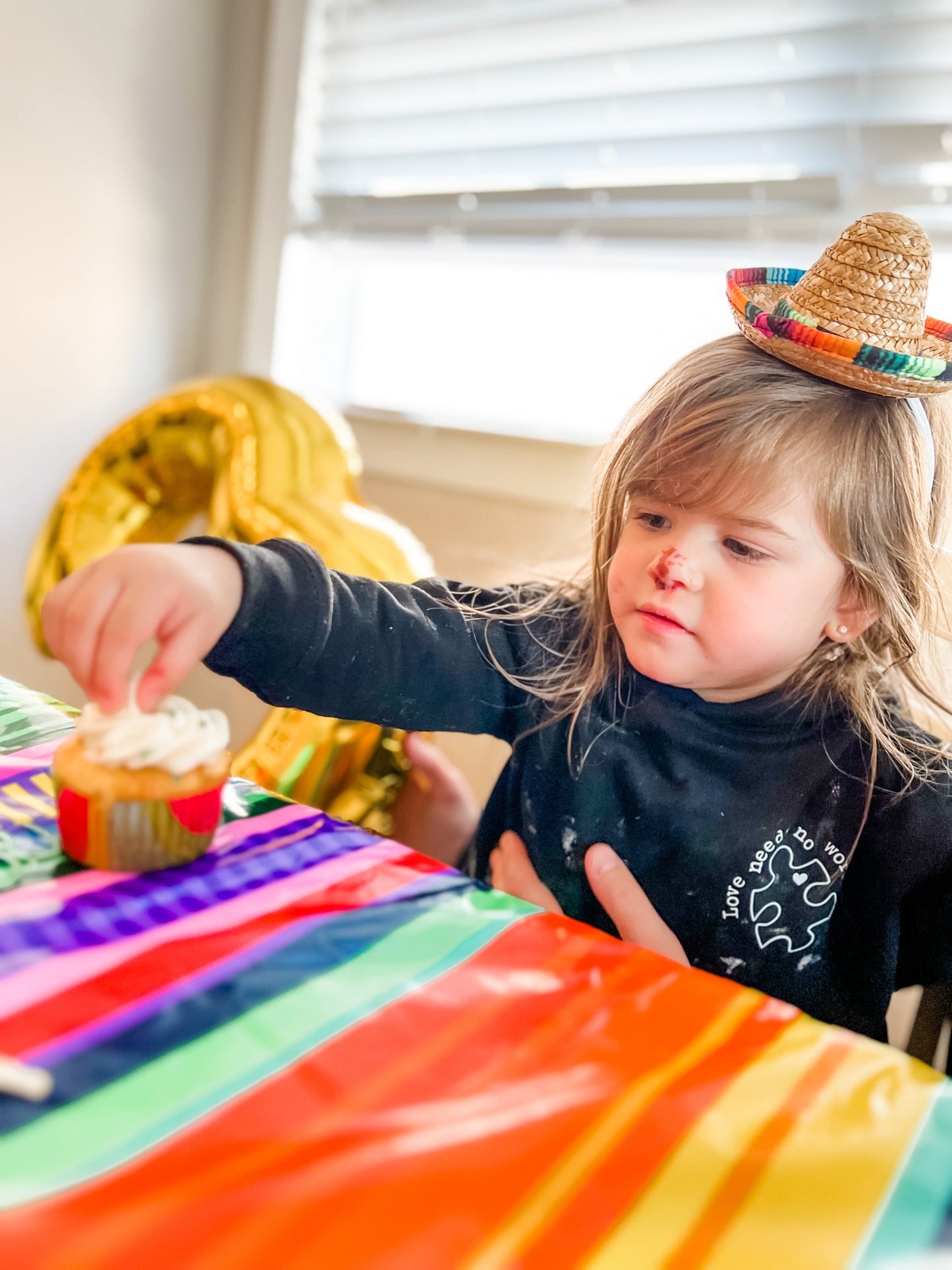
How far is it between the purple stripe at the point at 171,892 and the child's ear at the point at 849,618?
43 centimetres

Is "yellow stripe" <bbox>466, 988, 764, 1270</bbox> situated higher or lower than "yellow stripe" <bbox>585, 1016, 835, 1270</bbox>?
higher

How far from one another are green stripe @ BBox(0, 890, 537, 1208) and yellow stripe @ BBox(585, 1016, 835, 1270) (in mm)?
118

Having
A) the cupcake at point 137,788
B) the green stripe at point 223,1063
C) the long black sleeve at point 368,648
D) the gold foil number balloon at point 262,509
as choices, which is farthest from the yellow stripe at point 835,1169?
the gold foil number balloon at point 262,509

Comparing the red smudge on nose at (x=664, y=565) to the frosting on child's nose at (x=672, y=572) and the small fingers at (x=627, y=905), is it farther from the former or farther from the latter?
the small fingers at (x=627, y=905)

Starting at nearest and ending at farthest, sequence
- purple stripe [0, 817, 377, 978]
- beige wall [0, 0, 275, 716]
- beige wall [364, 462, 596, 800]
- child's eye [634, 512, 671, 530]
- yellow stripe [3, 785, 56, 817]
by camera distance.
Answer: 1. purple stripe [0, 817, 377, 978]
2. yellow stripe [3, 785, 56, 817]
3. child's eye [634, 512, 671, 530]
4. beige wall [364, 462, 596, 800]
5. beige wall [0, 0, 275, 716]

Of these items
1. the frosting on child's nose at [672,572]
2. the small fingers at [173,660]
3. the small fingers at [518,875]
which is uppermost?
the frosting on child's nose at [672,572]

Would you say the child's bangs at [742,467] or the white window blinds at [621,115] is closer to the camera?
the child's bangs at [742,467]

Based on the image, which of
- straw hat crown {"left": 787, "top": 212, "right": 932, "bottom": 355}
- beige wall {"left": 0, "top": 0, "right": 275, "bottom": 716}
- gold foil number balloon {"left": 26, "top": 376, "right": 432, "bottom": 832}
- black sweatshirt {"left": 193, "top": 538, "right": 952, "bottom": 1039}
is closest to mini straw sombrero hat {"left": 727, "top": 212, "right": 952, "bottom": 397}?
straw hat crown {"left": 787, "top": 212, "right": 932, "bottom": 355}

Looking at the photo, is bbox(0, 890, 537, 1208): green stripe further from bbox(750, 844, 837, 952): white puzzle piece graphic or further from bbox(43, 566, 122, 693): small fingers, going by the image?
bbox(750, 844, 837, 952): white puzzle piece graphic

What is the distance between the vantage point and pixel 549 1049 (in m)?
0.39

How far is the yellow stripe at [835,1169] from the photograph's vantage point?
0.31 metres

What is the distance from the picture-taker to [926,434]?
2.52ft

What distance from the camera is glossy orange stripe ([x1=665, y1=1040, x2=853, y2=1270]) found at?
31 cm

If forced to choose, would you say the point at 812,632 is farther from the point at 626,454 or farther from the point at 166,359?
the point at 166,359
